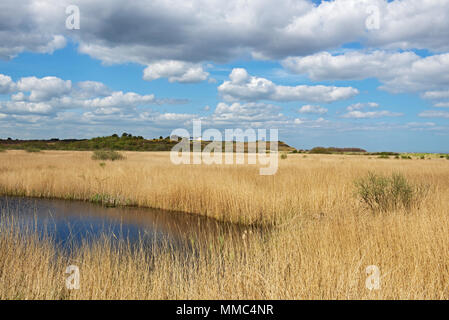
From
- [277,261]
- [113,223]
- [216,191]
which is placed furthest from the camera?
[216,191]

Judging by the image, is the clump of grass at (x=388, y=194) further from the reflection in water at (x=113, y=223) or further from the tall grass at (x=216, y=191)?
the reflection in water at (x=113, y=223)

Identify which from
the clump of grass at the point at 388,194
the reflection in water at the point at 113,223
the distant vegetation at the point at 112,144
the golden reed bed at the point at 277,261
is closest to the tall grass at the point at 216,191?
the golden reed bed at the point at 277,261

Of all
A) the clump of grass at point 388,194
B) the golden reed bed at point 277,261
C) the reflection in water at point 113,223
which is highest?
the clump of grass at point 388,194

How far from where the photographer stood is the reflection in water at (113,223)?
750 centimetres

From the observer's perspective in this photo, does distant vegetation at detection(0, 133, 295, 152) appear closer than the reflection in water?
No

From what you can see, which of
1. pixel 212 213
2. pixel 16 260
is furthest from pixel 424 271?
pixel 212 213

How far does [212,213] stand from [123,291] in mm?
6507

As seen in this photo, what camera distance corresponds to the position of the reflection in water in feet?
24.6

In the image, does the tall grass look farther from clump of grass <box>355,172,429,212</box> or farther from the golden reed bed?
clump of grass <box>355,172,429,212</box>

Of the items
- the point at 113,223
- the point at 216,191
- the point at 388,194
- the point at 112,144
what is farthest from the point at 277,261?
the point at 112,144

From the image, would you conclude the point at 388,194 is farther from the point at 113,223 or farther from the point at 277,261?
the point at 113,223

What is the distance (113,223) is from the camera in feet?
29.8

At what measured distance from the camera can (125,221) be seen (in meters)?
9.41

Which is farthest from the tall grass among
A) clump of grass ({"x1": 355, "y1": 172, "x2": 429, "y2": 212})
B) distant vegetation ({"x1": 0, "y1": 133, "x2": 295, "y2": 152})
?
distant vegetation ({"x1": 0, "y1": 133, "x2": 295, "y2": 152})
